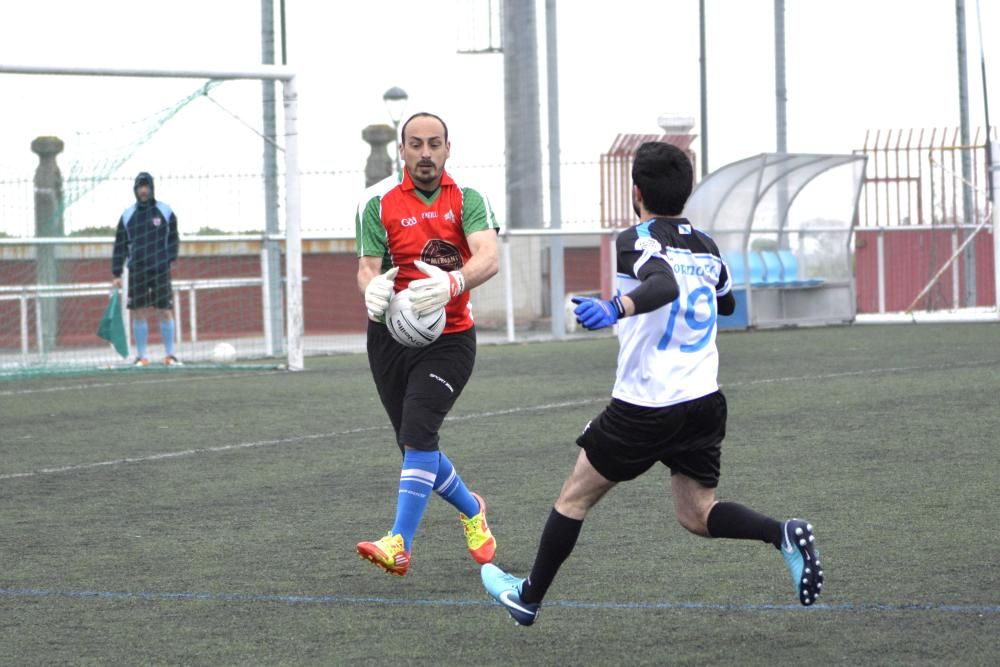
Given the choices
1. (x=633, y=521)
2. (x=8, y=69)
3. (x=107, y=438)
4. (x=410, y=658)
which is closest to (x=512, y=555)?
(x=633, y=521)

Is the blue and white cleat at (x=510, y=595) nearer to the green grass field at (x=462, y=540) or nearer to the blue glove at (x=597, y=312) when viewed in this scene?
the green grass field at (x=462, y=540)

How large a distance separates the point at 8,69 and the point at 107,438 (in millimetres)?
5303

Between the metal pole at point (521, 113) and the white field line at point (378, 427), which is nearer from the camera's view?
the white field line at point (378, 427)

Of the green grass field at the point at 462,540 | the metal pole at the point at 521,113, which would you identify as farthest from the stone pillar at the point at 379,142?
the green grass field at the point at 462,540

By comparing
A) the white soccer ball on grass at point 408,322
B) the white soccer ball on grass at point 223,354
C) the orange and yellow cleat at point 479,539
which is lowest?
the orange and yellow cleat at point 479,539

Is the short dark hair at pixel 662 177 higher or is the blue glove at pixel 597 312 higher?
the short dark hair at pixel 662 177

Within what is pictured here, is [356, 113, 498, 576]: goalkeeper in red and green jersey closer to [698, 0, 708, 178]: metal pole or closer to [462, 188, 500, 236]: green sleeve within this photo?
[462, 188, 500, 236]: green sleeve

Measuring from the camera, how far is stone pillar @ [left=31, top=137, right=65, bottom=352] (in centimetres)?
1761

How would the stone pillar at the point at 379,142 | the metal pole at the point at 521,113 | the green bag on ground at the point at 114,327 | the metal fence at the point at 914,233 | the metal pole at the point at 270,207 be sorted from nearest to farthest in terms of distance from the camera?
1. the green bag on ground at the point at 114,327
2. the metal pole at the point at 270,207
3. the metal pole at the point at 521,113
4. the metal fence at the point at 914,233
5. the stone pillar at the point at 379,142

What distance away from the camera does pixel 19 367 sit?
18016mm

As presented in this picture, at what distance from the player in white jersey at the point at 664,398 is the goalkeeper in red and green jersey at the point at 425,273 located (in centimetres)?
117

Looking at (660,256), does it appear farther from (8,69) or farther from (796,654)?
(8,69)

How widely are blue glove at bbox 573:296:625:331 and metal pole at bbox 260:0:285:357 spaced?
14.6 m

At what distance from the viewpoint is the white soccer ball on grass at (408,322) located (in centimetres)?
625
